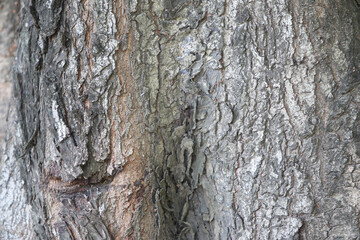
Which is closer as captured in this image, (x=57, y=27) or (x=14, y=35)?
(x=57, y=27)

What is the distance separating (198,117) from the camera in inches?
40.7

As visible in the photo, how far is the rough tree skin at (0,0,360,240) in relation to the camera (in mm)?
928

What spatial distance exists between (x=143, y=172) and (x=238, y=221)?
0.30 metres

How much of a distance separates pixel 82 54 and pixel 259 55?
0.47m

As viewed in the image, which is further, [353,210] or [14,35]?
[14,35]

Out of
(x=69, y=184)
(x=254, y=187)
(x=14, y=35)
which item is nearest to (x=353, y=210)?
(x=254, y=187)

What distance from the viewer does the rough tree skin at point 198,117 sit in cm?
93

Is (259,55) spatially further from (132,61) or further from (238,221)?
(238,221)

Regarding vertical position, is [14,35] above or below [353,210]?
above

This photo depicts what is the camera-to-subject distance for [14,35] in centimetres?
154

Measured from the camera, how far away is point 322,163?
94cm

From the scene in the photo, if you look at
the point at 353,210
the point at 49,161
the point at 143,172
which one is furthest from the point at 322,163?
the point at 49,161

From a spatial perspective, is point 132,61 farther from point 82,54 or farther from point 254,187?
point 254,187

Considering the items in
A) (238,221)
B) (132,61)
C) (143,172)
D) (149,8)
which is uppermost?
(149,8)
